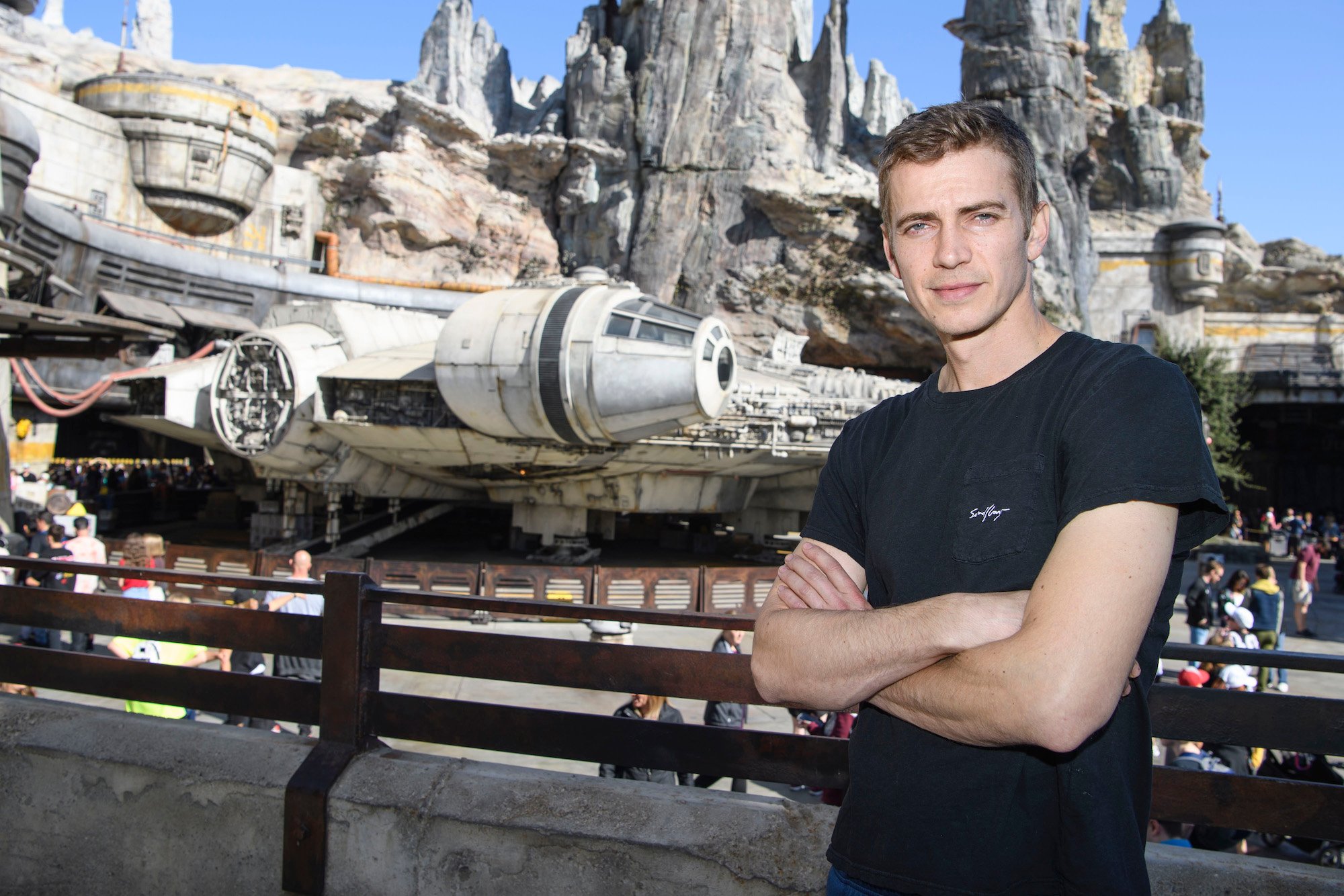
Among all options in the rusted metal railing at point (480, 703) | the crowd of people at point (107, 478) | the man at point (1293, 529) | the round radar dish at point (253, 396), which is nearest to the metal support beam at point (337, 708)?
the rusted metal railing at point (480, 703)

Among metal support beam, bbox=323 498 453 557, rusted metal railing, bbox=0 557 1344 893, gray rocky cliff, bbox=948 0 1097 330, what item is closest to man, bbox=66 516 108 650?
metal support beam, bbox=323 498 453 557

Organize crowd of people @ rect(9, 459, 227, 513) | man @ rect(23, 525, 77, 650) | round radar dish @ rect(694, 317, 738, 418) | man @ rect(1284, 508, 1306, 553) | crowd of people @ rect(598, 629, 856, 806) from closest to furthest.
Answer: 1. crowd of people @ rect(598, 629, 856, 806)
2. man @ rect(23, 525, 77, 650)
3. round radar dish @ rect(694, 317, 738, 418)
4. crowd of people @ rect(9, 459, 227, 513)
5. man @ rect(1284, 508, 1306, 553)

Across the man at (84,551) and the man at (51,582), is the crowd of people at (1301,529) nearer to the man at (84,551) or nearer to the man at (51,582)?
the man at (84,551)

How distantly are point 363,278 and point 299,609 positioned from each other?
108 ft

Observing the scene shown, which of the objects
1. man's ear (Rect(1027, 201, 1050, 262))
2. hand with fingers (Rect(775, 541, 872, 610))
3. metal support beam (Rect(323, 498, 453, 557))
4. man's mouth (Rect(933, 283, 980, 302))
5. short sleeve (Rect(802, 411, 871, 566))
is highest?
man's ear (Rect(1027, 201, 1050, 262))

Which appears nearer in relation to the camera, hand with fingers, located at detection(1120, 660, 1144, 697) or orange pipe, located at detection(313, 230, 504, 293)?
hand with fingers, located at detection(1120, 660, 1144, 697)

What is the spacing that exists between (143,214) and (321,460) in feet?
73.8

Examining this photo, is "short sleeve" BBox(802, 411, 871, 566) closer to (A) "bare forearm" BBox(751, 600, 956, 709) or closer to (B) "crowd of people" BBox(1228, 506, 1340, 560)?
(A) "bare forearm" BBox(751, 600, 956, 709)

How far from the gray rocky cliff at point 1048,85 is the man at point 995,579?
1528 inches

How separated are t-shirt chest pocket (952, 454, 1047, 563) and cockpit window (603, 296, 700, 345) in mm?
11723

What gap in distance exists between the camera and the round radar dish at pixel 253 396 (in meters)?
16.7

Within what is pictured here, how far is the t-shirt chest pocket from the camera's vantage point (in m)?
1.74

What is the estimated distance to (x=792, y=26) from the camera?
39.8 m

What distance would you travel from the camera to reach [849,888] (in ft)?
6.17
